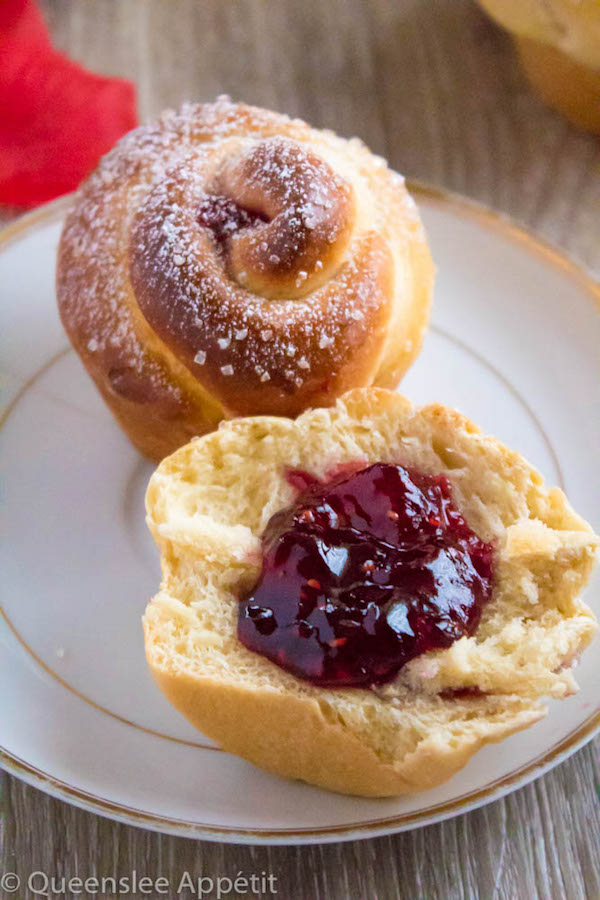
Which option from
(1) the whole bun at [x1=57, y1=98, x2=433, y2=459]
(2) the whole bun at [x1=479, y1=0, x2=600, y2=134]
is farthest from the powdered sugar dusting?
(2) the whole bun at [x1=479, y1=0, x2=600, y2=134]

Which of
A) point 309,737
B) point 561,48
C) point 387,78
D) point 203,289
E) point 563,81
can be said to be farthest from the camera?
point 387,78

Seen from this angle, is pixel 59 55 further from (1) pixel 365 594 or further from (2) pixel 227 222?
(1) pixel 365 594

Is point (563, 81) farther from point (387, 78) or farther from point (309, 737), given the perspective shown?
point (309, 737)

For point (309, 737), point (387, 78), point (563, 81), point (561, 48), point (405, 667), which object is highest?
point (561, 48)

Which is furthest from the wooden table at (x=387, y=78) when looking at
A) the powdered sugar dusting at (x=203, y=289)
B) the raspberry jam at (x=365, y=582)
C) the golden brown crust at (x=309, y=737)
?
the golden brown crust at (x=309, y=737)

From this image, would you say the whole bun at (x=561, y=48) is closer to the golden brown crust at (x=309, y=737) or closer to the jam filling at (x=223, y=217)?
the jam filling at (x=223, y=217)

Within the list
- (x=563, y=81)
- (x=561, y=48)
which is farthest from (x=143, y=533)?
(x=563, y=81)
